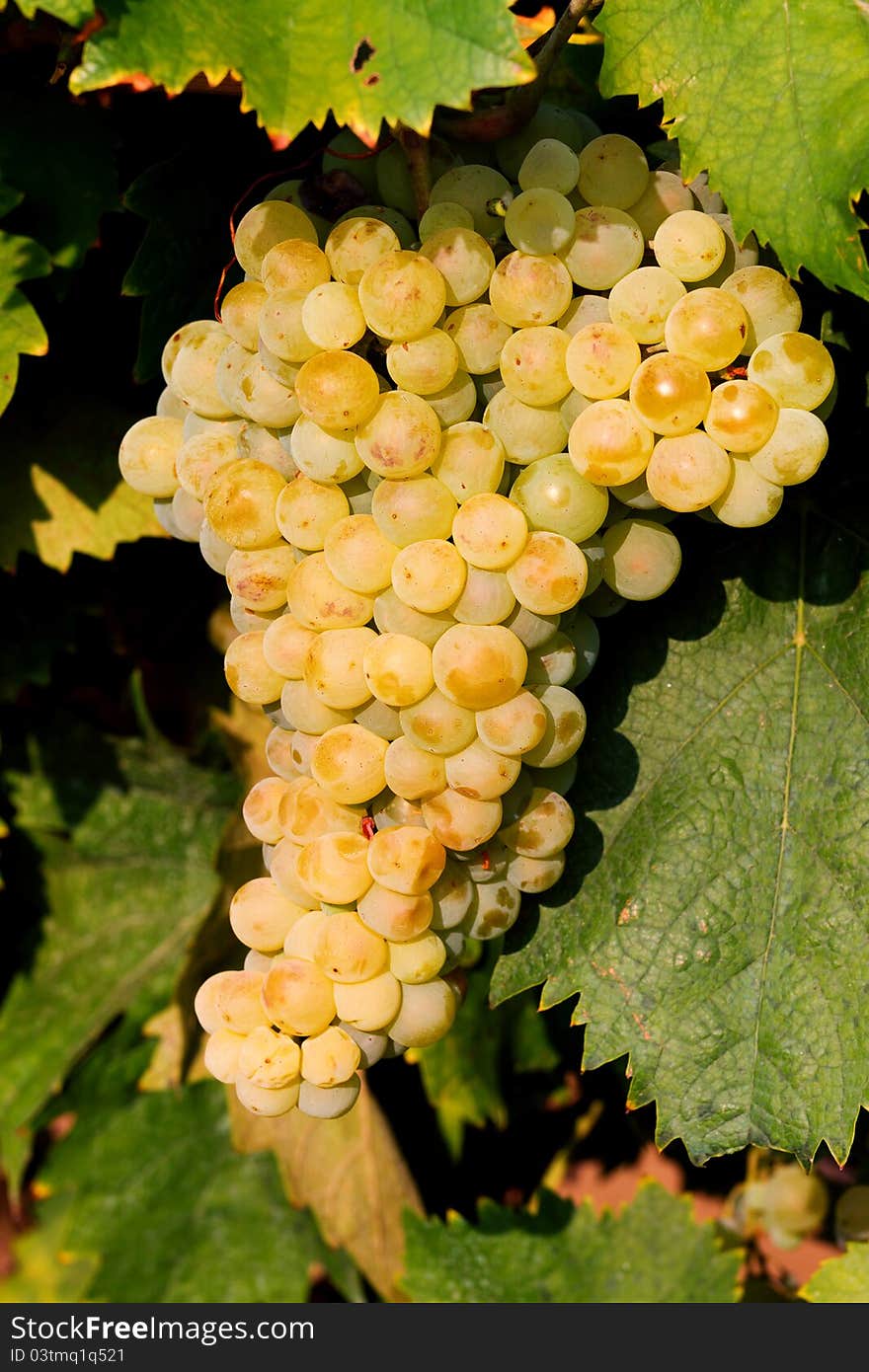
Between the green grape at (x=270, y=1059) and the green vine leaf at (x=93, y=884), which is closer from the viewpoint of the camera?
the green grape at (x=270, y=1059)

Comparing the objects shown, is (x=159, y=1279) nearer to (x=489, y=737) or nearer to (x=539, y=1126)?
(x=539, y=1126)

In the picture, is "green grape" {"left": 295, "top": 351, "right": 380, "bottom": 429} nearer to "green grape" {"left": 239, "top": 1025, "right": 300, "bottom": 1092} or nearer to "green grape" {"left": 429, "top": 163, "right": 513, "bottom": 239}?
"green grape" {"left": 429, "top": 163, "right": 513, "bottom": 239}

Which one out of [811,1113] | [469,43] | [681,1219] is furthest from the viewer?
[681,1219]

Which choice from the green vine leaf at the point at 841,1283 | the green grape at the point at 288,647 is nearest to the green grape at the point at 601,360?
the green grape at the point at 288,647

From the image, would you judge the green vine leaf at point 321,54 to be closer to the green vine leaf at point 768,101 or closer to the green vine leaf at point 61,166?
the green vine leaf at point 768,101

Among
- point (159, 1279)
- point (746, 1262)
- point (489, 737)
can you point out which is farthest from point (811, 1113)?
point (159, 1279)

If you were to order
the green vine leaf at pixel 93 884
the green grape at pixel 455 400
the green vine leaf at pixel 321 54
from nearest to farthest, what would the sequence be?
the green vine leaf at pixel 321 54 < the green grape at pixel 455 400 < the green vine leaf at pixel 93 884
